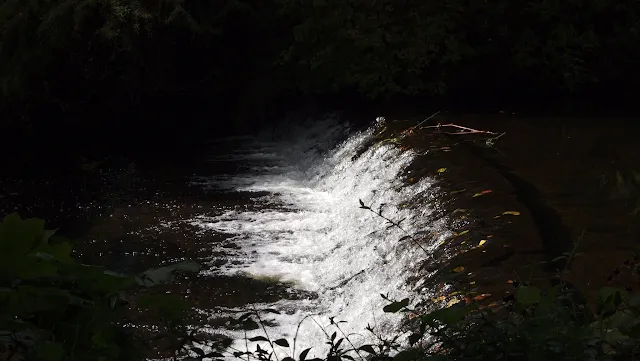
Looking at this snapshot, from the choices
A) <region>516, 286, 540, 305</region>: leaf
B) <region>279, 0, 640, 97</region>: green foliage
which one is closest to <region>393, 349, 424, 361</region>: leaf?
<region>516, 286, 540, 305</region>: leaf

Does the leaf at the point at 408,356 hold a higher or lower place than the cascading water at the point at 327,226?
higher

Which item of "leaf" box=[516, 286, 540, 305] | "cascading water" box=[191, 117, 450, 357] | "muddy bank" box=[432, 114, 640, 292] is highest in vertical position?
"leaf" box=[516, 286, 540, 305]

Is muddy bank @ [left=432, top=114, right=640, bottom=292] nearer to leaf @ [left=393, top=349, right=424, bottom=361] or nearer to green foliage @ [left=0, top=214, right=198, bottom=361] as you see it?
leaf @ [left=393, top=349, right=424, bottom=361]

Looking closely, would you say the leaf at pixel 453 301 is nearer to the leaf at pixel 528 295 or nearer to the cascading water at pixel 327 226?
the cascading water at pixel 327 226

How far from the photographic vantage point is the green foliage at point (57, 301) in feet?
5.02

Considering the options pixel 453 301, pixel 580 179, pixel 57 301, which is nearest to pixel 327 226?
pixel 580 179

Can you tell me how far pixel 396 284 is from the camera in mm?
5125

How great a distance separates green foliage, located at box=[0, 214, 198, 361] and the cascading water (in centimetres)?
213

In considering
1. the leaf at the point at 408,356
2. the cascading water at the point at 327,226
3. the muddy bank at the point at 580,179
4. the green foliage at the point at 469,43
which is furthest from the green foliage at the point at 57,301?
the green foliage at the point at 469,43

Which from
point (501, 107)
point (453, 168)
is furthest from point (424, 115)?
point (453, 168)

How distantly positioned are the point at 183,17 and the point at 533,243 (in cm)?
629

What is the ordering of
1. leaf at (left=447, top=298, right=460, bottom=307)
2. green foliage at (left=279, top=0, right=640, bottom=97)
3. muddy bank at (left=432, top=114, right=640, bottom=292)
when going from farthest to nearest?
1. green foliage at (left=279, top=0, right=640, bottom=97)
2. muddy bank at (left=432, top=114, right=640, bottom=292)
3. leaf at (left=447, top=298, right=460, bottom=307)

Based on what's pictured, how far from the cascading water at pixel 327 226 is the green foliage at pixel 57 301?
2129 millimetres

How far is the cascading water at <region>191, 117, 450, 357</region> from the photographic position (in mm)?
5207
